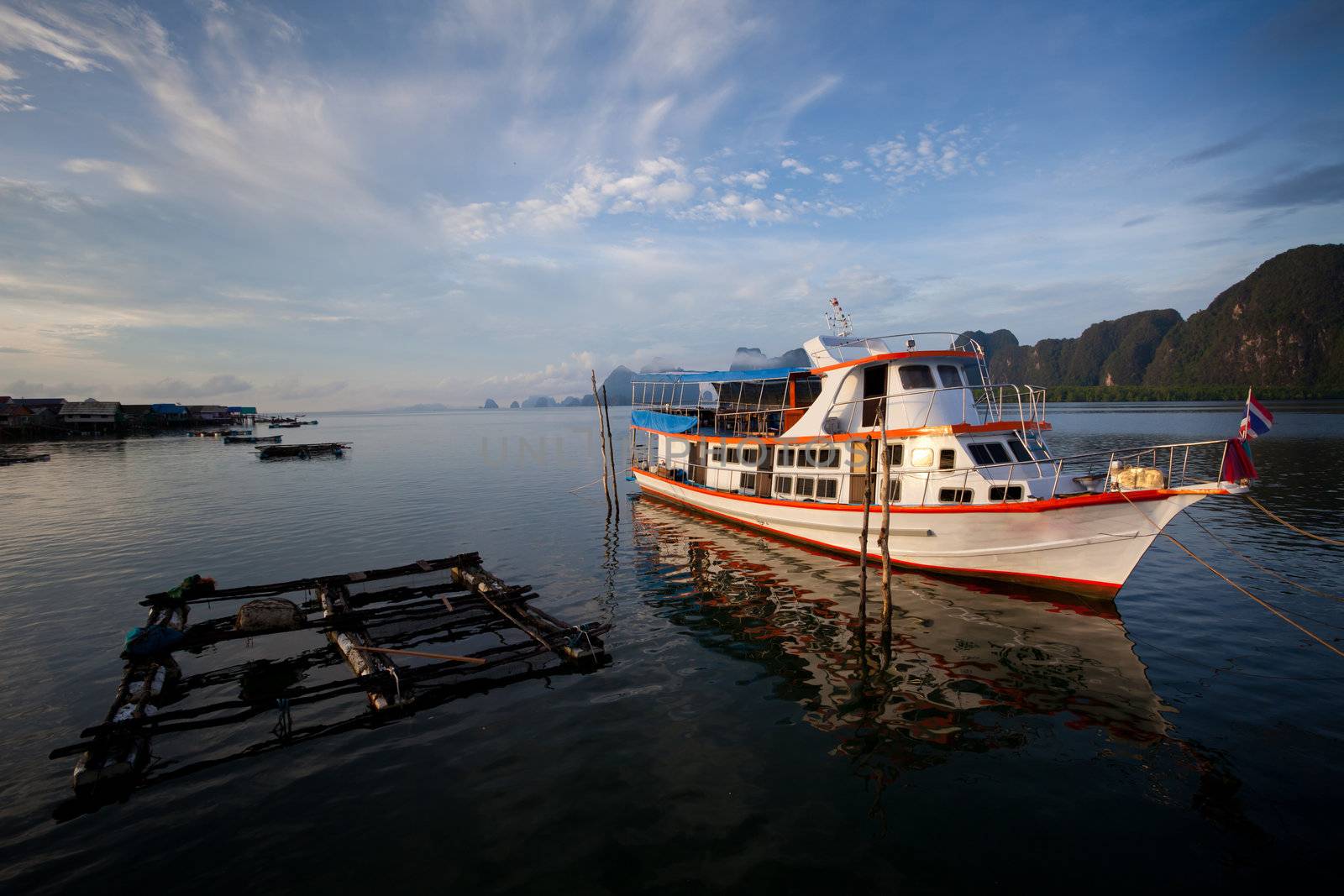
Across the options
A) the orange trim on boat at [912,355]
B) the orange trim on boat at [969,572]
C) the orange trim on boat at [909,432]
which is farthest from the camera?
the orange trim on boat at [912,355]

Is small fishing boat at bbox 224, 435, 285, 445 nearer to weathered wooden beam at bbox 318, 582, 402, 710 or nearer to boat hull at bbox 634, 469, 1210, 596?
weathered wooden beam at bbox 318, 582, 402, 710

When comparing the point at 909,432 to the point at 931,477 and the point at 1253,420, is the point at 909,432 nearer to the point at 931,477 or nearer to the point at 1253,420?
the point at 931,477

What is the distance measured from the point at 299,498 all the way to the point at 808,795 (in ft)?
142

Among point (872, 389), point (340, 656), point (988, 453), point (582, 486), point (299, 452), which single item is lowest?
point (582, 486)

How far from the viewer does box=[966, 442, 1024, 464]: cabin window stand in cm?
1884

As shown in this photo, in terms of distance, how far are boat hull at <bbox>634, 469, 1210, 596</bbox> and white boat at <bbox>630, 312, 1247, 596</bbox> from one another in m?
0.04

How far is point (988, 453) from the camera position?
1909 centimetres

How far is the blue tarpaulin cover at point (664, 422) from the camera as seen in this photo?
105 feet

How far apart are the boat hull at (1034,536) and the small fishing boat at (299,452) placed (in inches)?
2883

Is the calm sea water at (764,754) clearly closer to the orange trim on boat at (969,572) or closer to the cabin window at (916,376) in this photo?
the orange trim on boat at (969,572)

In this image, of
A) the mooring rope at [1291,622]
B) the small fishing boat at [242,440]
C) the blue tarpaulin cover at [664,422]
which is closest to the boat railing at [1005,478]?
the mooring rope at [1291,622]

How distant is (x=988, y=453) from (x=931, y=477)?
7.35 feet

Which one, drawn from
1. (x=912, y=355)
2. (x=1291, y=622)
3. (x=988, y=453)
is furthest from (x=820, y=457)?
(x=1291, y=622)

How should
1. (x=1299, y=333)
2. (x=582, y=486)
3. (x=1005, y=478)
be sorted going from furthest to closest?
(x=1299, y=333)
(x=582, y=486)
(x=1005, y=478)
